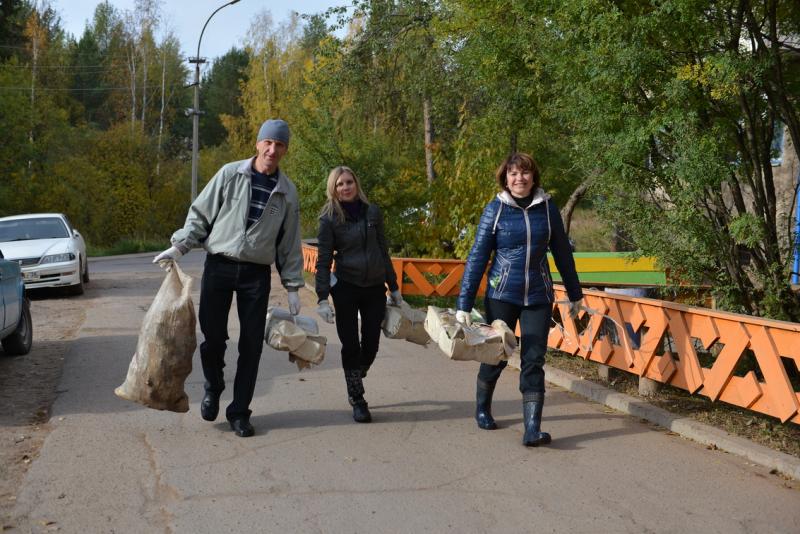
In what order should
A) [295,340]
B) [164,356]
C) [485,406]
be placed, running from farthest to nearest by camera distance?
1. [485,406]
2. [295,340]
3. [164,356]

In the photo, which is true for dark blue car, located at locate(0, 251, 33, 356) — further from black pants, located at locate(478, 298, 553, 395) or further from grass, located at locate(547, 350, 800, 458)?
grass, located at locate(547, 350, 800, 458)

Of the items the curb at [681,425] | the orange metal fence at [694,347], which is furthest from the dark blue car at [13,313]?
the orange metal fence at [694,347]

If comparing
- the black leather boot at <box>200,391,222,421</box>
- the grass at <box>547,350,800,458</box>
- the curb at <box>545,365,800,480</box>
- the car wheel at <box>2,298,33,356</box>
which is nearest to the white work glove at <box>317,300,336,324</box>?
the black leather boot at <box>200,391,222,421</box>

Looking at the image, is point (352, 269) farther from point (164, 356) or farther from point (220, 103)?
point (220, 103)

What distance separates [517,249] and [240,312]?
1.89m

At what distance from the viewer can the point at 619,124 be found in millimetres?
7672

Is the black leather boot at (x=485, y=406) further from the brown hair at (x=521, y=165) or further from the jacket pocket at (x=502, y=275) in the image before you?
the brown hair at (x=521, y=165)

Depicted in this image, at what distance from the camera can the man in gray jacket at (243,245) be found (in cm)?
610

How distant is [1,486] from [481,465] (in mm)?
2700

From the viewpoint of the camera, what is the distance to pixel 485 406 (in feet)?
21.5

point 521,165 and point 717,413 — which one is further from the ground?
point 521,165

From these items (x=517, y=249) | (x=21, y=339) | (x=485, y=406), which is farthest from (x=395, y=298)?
(x=21, y=339)

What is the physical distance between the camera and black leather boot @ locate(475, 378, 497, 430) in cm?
652

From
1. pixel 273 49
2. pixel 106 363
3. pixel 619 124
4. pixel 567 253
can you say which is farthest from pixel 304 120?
pixel 273 49
